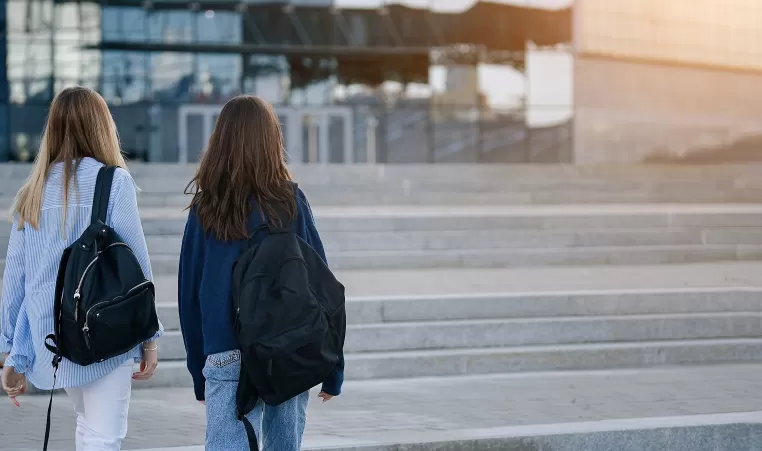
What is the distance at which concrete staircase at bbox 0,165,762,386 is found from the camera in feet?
29.7

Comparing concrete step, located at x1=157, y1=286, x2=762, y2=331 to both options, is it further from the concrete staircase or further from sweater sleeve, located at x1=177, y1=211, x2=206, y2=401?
sweater sleeve, located at x1=177, y1=211, x2=206, y2=401

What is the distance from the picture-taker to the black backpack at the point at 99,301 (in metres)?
3.75

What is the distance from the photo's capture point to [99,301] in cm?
375

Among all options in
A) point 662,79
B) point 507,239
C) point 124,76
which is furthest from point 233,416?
point 662,79

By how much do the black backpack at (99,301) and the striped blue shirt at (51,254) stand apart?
0.10m

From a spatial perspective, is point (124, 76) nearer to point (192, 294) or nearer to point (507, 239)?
point (507, 239)

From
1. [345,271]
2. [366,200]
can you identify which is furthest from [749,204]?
[345,271]

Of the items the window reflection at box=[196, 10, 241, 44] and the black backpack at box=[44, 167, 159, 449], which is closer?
the black backpack at box=[44, 167, 159, 449]

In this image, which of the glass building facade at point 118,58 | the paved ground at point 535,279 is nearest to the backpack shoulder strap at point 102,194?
the paved ground at point 535,279

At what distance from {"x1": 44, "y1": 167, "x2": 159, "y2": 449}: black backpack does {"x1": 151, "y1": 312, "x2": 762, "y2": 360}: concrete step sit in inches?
189

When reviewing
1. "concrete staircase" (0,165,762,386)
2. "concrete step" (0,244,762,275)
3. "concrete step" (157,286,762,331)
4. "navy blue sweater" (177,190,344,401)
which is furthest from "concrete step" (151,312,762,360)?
"navy blue sweater" (177,190,344,401)

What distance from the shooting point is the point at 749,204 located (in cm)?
2111

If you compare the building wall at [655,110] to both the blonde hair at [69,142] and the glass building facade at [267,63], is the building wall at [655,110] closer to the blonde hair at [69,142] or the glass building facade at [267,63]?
the glass building facade at [267,63]

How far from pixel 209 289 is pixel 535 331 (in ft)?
19.6
